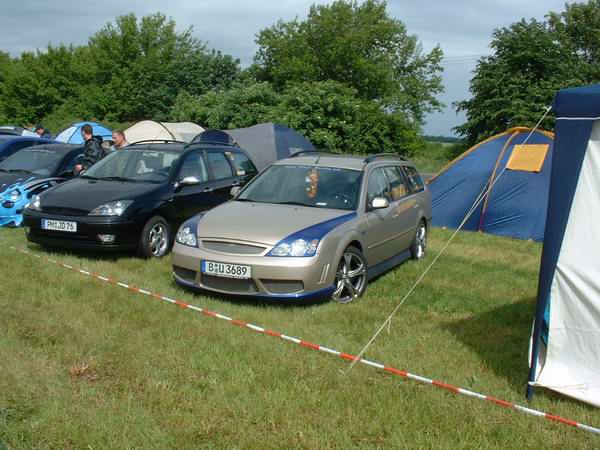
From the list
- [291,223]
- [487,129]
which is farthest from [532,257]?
[487,129]

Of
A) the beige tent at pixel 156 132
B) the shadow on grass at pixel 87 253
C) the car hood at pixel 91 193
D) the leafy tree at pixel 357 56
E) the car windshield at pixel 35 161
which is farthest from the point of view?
the leafy tree at pixel 357 56

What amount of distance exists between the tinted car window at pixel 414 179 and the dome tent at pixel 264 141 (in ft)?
29.0

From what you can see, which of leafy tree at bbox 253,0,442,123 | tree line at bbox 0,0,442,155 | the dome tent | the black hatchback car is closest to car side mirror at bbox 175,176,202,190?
the black hatchback car

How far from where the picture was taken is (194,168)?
31.9ft

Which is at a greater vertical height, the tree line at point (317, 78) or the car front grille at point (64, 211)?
the tree line at point (317, 78)

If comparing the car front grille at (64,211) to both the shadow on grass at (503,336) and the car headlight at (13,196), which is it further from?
the shadow on grass at (503,336)

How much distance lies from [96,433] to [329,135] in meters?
24.6

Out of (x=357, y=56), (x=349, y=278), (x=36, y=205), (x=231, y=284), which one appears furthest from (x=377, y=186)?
(x=357, y=56)

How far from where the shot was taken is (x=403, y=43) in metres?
53.0

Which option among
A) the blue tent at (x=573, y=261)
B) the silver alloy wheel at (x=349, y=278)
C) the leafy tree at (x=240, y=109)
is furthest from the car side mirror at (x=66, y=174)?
the leafy tree at (x=240, y=109)

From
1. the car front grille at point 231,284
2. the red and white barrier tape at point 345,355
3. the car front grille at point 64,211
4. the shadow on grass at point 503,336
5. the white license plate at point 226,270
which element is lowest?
the shadow on grass at point 503,336

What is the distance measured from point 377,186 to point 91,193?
12.5ft

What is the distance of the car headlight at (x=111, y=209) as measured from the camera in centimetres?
825

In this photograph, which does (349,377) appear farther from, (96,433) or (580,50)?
(580,50)
